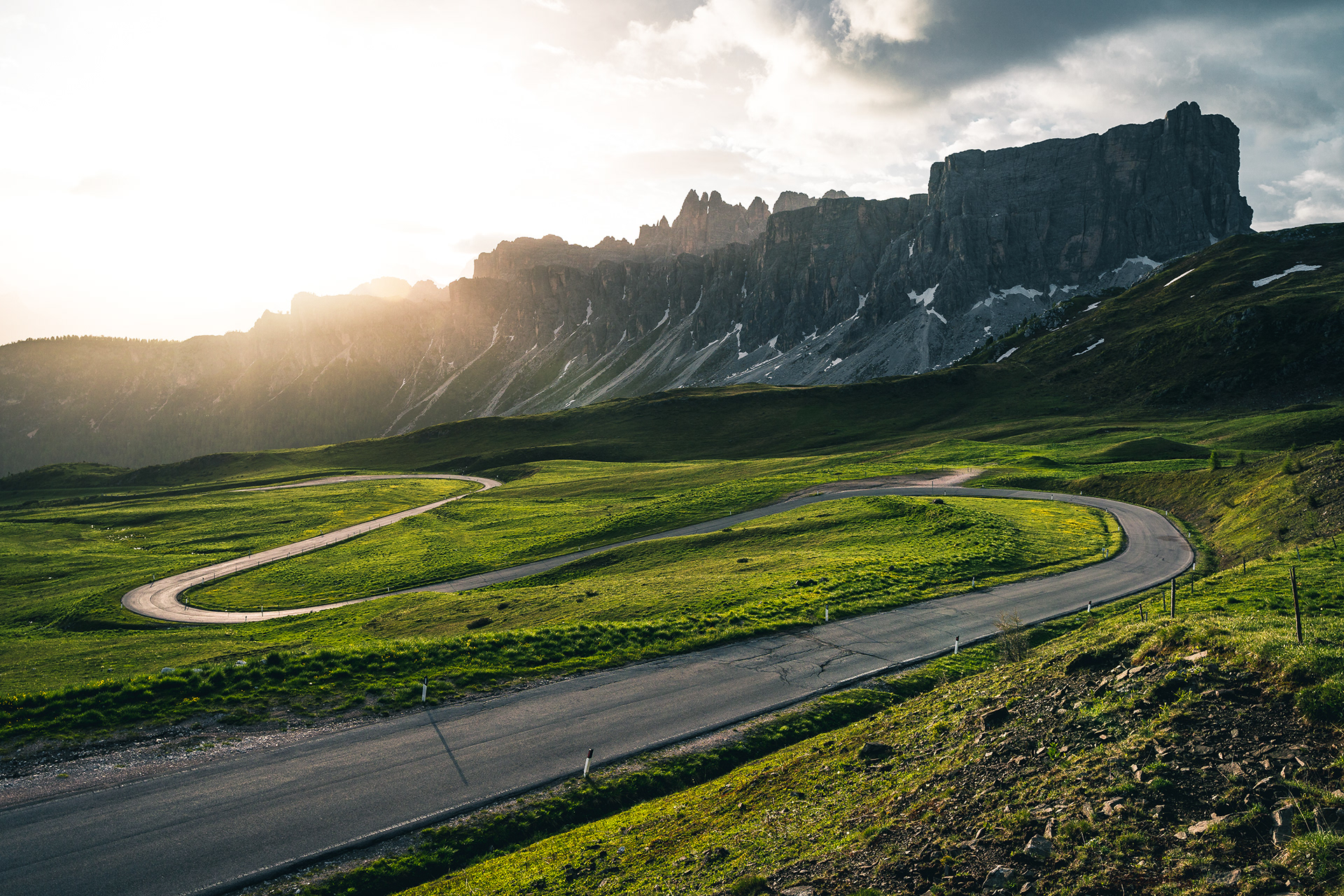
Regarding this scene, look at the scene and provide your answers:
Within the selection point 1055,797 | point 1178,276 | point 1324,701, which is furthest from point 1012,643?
point 1178,276

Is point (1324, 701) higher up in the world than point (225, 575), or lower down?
higher up

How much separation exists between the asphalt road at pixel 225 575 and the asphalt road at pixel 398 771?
32.1m

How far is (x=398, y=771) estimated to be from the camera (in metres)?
19.0

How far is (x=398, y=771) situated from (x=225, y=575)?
55.2m

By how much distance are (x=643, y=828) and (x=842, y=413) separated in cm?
15856

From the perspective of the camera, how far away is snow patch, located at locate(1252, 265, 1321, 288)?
165 m

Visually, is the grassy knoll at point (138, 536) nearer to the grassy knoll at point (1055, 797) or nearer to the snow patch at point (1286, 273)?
the grassy knoll at point (1055, 797)

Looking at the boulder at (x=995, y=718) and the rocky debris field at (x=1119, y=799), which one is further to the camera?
the boulder at (x=995, y=718)

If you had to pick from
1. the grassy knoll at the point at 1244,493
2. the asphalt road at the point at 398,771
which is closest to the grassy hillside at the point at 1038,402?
the grassy knoll at the point at 1244,493

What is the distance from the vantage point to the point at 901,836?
12281 millimetres

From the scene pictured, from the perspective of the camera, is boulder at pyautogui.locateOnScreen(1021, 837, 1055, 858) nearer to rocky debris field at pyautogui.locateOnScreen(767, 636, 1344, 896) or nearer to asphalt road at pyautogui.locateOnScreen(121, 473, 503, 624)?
rocky debris field at pyautogui.locateOnScreen(767, 636, 1344, 896)

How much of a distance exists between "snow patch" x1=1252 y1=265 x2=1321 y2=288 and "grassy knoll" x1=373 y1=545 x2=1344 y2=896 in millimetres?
203669

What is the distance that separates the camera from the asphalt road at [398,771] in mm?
15219

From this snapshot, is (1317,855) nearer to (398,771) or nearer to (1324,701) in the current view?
(1324,701)
